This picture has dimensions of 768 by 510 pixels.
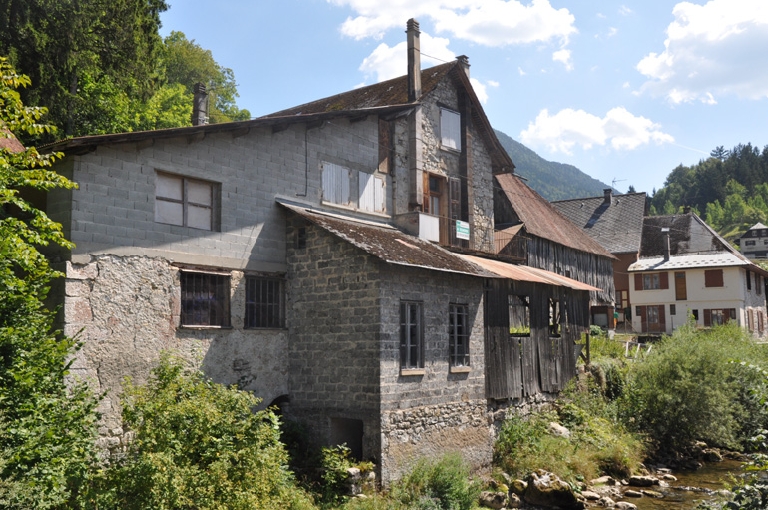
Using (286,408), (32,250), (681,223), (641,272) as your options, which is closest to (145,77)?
(286,408)

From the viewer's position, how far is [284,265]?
1529 centimetres

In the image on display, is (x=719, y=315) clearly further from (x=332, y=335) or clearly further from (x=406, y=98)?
(x=332, y=335)

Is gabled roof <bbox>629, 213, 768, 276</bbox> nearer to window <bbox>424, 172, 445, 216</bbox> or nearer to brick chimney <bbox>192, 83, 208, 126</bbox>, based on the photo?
window <bbox>424, 172, 445, 216</bbox>

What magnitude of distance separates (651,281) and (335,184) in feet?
106

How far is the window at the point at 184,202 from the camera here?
13227mm

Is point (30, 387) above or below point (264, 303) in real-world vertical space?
below

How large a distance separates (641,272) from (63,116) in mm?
35434

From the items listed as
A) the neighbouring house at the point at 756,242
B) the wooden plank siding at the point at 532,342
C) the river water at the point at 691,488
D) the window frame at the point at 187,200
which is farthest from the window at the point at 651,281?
the neighbouring house at the point at 756,242

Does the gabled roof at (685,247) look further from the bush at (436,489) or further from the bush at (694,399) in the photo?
the bush at (436,489)

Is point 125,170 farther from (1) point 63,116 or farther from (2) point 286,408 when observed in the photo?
(1) point 63,116

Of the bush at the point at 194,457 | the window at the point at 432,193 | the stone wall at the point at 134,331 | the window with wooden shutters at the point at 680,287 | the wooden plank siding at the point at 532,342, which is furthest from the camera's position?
the window with wooden shutters at the point at 680,287

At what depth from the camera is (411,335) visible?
15.1m

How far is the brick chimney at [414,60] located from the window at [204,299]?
8661mm

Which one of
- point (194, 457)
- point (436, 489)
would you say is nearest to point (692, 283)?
point (436, 489)
